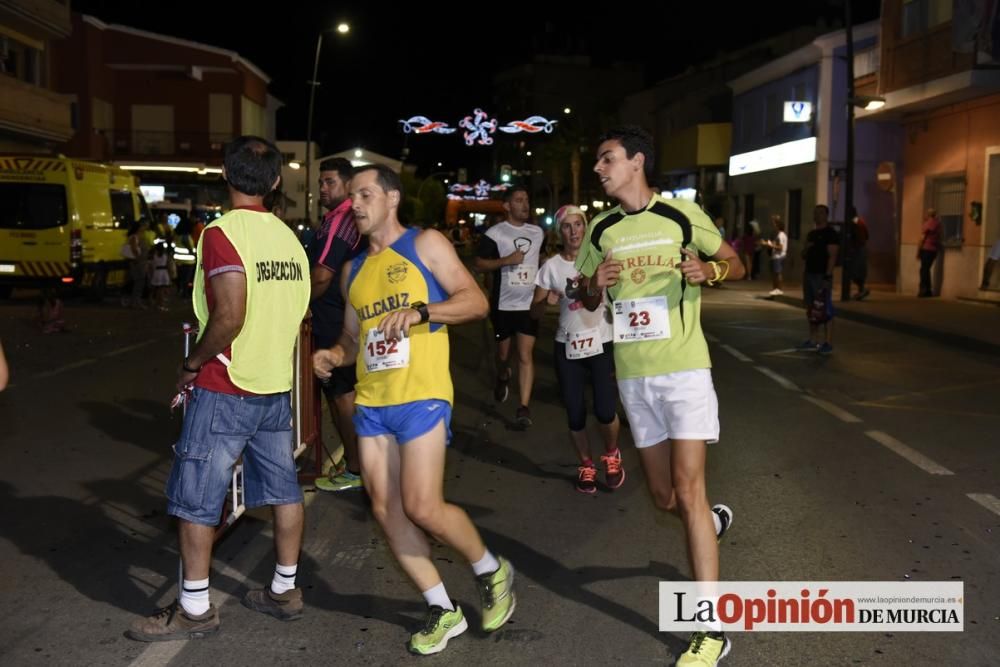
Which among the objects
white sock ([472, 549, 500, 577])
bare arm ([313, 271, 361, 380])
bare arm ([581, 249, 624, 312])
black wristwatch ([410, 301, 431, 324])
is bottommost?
white sock ([472, 549, 500, 577])

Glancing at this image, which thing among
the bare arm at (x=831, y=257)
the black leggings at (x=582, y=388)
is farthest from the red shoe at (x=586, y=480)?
the bare arm at (x=831, y=257)

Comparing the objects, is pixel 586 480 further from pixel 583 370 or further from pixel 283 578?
pixel 283 578

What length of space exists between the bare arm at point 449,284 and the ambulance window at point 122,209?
19857mm

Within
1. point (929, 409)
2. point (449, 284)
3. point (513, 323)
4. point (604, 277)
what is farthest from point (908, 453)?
point (449, 284)

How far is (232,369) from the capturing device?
4500mm

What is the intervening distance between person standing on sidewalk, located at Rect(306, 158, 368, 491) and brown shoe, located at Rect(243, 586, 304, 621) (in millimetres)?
1446

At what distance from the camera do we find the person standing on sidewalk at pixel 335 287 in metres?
6.49

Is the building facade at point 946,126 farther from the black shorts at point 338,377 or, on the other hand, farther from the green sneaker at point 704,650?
the green sneaker at point 704,650

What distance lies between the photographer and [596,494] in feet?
23.4

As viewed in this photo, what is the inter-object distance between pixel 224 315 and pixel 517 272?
5.48 m

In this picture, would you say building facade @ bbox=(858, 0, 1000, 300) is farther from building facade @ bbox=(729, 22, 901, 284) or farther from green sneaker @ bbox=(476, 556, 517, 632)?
green sneaker @ bbox=(476, 556, 517, 632)

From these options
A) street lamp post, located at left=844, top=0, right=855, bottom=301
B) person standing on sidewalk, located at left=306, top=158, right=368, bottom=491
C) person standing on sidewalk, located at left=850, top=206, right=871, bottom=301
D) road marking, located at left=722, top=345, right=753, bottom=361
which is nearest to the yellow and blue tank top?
person standing on sidewalk, located at left=306, top=158, right=368, bottom=491

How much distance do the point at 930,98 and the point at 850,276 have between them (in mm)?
4093

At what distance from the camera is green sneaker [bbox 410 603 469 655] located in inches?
172
